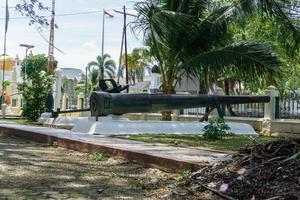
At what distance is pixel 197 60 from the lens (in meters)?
15.4

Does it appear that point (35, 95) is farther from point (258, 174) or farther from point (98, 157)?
point (258, 174)

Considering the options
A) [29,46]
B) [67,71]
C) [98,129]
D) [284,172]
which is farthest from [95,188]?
[67,71]

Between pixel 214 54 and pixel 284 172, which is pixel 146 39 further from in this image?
pixel 284 172

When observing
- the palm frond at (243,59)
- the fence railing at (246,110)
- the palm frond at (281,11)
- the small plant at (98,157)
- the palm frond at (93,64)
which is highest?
the palm frond at (93,64)

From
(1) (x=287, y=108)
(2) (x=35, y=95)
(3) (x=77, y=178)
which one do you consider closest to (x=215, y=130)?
(1) (x=287, y=108)

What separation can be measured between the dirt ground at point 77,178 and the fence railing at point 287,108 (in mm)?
10412

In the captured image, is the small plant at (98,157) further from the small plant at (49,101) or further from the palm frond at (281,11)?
the small plant at (49,101)

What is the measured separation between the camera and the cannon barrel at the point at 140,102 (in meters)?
14.2

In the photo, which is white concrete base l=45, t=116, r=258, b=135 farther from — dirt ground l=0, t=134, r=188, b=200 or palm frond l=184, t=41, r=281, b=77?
dirt ground l=0, t=134, r=188, b=200

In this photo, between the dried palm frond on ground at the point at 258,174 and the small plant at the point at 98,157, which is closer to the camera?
the dried palm frond on ground at the point at 258,174

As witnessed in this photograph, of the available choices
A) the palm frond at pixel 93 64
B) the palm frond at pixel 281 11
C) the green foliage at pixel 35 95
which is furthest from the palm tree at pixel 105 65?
the palm frond at pixel 281 11

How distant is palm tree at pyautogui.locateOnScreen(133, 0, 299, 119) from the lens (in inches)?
589

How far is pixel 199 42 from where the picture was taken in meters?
16.0

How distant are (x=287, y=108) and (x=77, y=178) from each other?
12.8m
